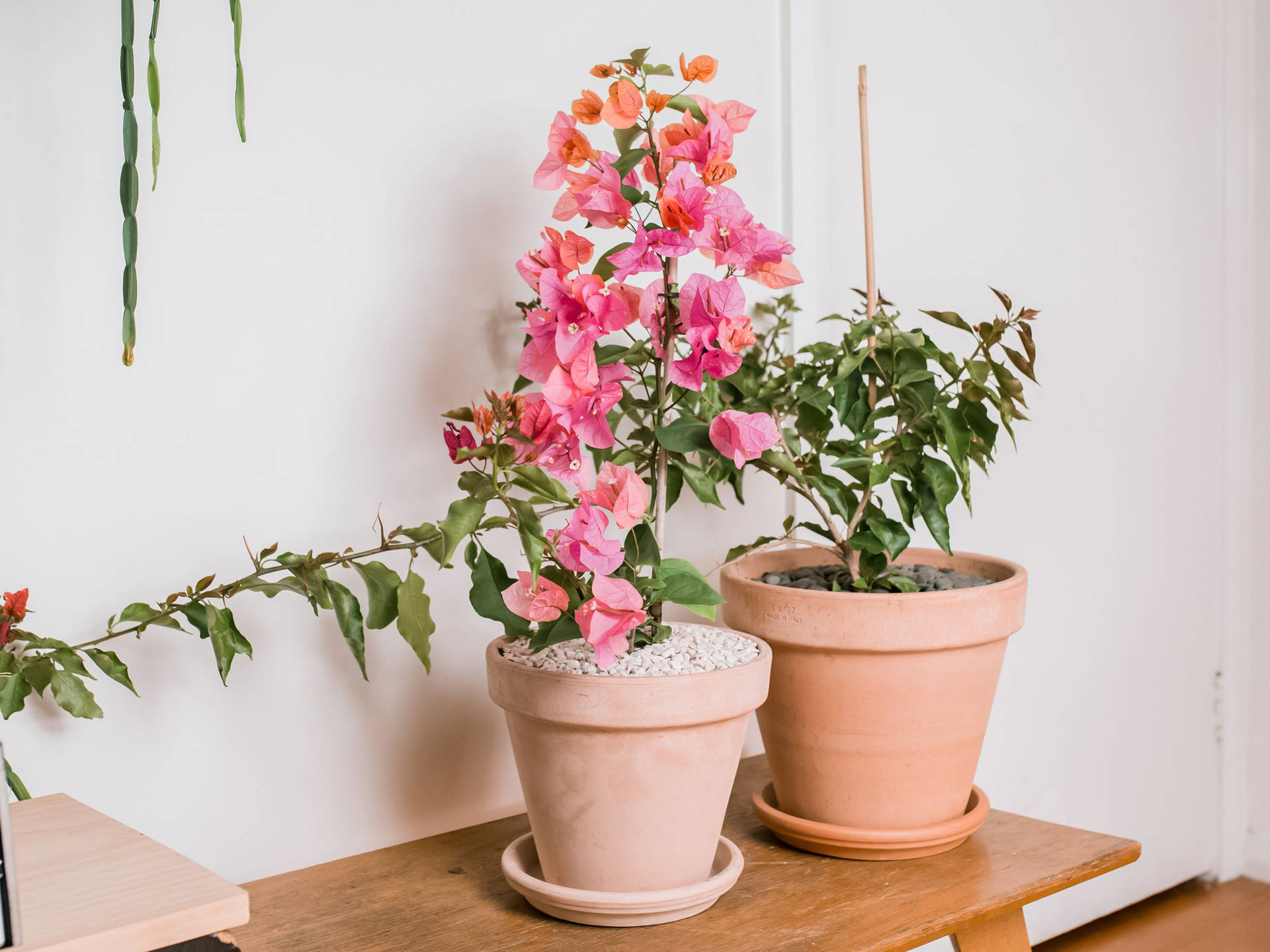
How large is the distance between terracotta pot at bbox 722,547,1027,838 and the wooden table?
6 centimetres

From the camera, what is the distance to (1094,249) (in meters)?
1.60

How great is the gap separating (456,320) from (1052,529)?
3.22 feet

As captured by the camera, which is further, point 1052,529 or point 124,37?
point 1052,529

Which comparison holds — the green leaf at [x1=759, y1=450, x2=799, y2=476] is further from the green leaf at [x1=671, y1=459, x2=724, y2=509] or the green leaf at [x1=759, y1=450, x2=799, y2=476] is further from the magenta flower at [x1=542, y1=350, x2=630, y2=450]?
the magenta flower at [x1=542, y1=350, x2=630, y2=450]

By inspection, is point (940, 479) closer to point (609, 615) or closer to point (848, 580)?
point (848, 580)

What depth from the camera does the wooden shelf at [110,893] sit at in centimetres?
47

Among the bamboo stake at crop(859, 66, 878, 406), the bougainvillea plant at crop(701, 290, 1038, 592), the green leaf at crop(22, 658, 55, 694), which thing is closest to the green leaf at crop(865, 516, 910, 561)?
the bougainvillea plant at crop(701, 290, 1038, 592)

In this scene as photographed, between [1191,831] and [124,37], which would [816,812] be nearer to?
[124,37]

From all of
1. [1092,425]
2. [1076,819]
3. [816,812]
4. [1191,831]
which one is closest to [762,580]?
[816,812]

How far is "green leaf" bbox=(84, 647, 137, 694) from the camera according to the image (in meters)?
0.74

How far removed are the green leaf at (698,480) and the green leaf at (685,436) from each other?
0.16ft

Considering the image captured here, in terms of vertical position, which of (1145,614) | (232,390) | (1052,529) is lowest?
(1145,614)

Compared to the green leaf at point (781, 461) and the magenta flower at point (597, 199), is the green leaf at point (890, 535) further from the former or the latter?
the magenta flower at point (597, 199)

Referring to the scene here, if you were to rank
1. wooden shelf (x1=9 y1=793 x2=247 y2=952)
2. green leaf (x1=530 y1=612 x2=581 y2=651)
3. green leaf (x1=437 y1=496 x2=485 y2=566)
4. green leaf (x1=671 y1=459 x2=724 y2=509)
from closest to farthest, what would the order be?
wooden shelf (x1=9 y1=793 x2=247 y2=952), green leaf (x1=437 y1=496 x2=485 y2=566), green leaf (x1=530 y1=612 x2=581 y2=651), green leaf (x1=671 y1=459 x2=724 y2=509)
